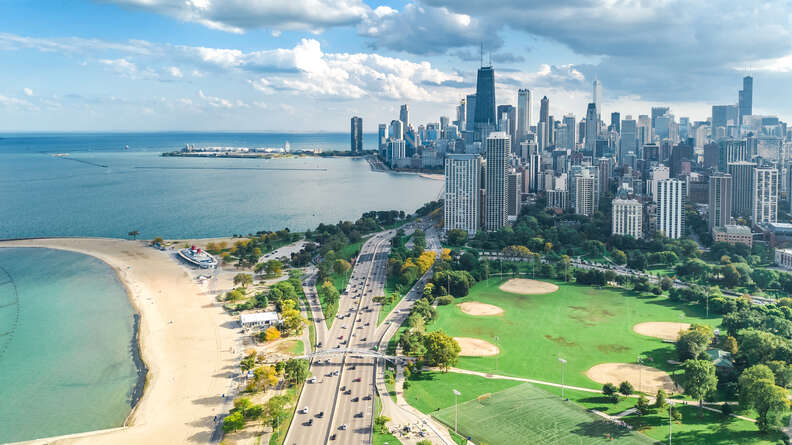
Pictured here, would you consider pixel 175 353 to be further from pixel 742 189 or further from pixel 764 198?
pixel 742 189

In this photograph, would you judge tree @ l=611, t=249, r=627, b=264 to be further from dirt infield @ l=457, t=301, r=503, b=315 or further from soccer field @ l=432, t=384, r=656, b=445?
soccer field @ l=432, t=384, r=656, b=445

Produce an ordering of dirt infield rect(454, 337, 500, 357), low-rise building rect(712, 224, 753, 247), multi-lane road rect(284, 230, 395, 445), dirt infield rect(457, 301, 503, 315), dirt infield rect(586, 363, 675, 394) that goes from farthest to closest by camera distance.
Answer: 1. low-rise building rect(712, 224, 753, 247)
2. dirt infield rect(457, 301, 503, 315)
3. dirt infield rect(454, 337, 500, 357)
4. dirt infield rect(586, 363, 675, 394)
5. multi-lane road rect(284, 230, 395, 445)

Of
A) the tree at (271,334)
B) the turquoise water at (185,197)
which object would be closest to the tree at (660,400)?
the tree at (271,334)

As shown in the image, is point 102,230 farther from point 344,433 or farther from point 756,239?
point 756,239

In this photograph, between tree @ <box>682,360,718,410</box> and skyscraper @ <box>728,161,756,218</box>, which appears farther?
skyscraper @ <box>728,161,756,218</box>

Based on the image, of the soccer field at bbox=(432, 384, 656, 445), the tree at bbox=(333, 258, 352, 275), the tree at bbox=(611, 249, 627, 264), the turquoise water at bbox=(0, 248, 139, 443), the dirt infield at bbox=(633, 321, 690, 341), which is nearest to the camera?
the soccer field at bbox=(432, 384, 656, 445)

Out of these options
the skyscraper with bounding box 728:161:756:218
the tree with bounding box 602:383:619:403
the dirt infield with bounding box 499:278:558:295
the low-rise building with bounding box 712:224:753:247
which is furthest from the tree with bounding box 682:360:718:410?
the skyscraper with bounding box 728:161:756:218

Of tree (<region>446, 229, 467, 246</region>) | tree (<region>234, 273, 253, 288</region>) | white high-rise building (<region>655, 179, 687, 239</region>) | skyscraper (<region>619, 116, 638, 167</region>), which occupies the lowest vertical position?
tree (<region>234, 273, 253, 288</region>)

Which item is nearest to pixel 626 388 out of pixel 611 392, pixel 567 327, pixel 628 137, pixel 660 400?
pixel 611 392
